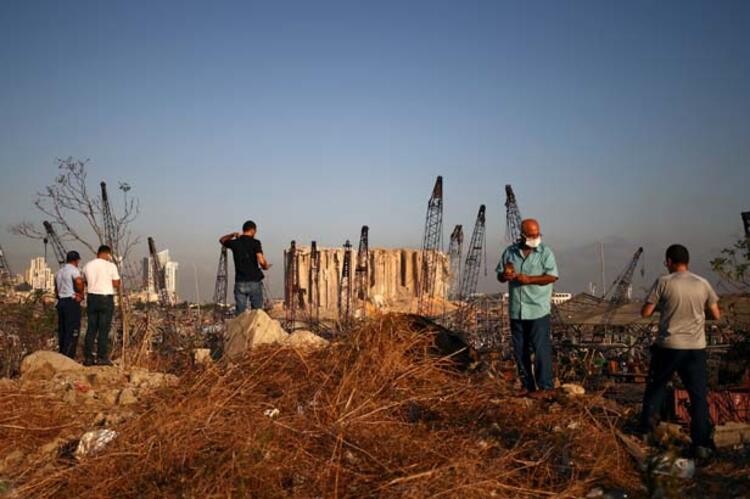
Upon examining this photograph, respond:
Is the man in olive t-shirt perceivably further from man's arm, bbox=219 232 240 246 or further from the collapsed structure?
the collapsed structure

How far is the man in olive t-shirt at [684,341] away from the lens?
5824mm

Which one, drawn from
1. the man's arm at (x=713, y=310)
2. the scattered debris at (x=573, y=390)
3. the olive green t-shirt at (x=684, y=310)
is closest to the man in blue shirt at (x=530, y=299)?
the scattered debris at (x=573, y=390)

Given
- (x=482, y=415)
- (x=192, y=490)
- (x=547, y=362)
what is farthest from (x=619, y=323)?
(x=192, y=490)

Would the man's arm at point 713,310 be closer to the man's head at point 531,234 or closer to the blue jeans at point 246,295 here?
the man's head at point 531,234

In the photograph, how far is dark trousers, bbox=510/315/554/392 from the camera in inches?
278

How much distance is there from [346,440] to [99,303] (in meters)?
6.18

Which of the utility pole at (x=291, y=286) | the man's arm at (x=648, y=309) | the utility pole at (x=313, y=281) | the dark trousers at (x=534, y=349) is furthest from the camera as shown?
the utility pole at (x=313, y=281)

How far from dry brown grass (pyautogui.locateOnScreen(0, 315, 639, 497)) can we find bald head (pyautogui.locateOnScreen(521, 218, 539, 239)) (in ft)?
5.25

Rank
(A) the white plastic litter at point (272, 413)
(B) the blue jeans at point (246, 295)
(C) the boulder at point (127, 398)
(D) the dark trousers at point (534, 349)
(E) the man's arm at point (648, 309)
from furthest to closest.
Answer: (B) the blue jeans at point (246, 295) < (C) the boulder at point (127, 398) < (D) the dark trousers at point (534, 349) < (E) the man's arm at point (648, 309) < (A) the white plastic litter at point (272, 413)

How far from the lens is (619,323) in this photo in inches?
712

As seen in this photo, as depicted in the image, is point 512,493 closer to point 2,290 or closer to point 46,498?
point 46,498

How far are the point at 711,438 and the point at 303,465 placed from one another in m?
3.57

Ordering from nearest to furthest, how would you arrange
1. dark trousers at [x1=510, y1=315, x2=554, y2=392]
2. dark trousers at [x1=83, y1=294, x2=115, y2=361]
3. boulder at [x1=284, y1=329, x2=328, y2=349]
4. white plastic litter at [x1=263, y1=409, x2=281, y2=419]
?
white plastic litter at [x1=263, y1=409, x2=281, y2=419] < dark trousers at [x1=510, y1=315, x2=554, y2=392] < boulder at [x1=284, y1=329, x2=328, y2=349] < dark trousers at [x1=83, y1=294, x2=115, y2=361]

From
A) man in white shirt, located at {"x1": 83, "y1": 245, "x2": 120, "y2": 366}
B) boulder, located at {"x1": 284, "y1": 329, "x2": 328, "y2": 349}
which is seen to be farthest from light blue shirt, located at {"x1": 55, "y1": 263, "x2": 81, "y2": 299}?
boulder, located at {"x1": 284, "y1": 329, "x2": 328, "y2": 349}
